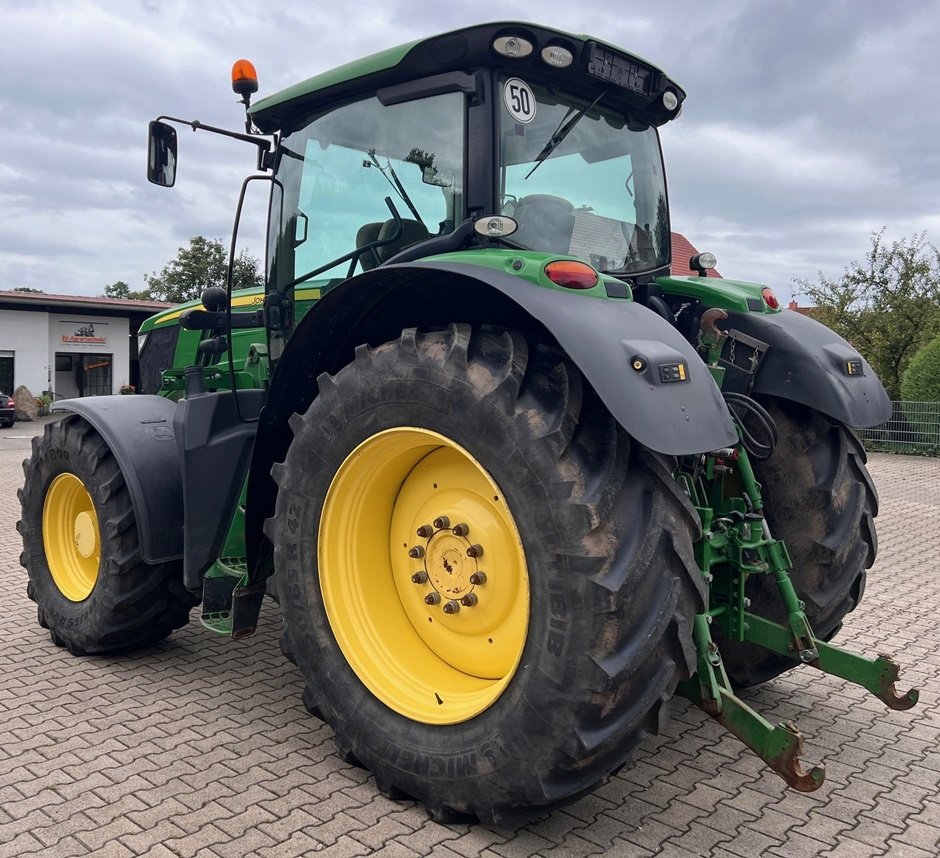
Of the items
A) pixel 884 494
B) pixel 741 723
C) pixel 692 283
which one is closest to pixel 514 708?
pixel 741 723

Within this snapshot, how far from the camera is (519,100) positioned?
3.14 m

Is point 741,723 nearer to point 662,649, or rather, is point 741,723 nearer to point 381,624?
point 662,649

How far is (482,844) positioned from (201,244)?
46.6 m

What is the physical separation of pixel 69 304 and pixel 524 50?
30.7 metres

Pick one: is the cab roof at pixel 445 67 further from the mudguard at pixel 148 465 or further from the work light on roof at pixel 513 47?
the mudguard at pixel 148 465

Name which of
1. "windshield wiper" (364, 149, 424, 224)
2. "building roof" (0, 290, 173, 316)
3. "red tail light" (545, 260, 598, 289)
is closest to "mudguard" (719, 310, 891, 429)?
"red tail light" (545, 260, 598, 289)

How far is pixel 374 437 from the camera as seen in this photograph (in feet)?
9.36

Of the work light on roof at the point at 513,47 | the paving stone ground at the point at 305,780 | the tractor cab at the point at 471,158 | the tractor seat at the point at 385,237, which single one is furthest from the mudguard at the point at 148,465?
the work light on roof at the point at 513,47

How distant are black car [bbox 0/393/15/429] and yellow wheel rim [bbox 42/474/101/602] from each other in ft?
74.1

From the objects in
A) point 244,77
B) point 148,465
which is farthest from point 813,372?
point 148,465

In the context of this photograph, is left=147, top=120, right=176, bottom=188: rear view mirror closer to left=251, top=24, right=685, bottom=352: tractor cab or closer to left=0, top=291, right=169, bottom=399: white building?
left=251, top=24, right=685, bottom=352: tractor cab

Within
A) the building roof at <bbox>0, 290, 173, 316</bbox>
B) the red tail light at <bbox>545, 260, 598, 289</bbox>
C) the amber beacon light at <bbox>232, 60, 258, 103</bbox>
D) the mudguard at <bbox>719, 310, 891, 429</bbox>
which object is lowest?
the mudguard at <bbox>719, 310, 891, 429</bbox>

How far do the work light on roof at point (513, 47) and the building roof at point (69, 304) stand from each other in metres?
30.1

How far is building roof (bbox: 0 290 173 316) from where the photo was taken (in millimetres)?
29344
